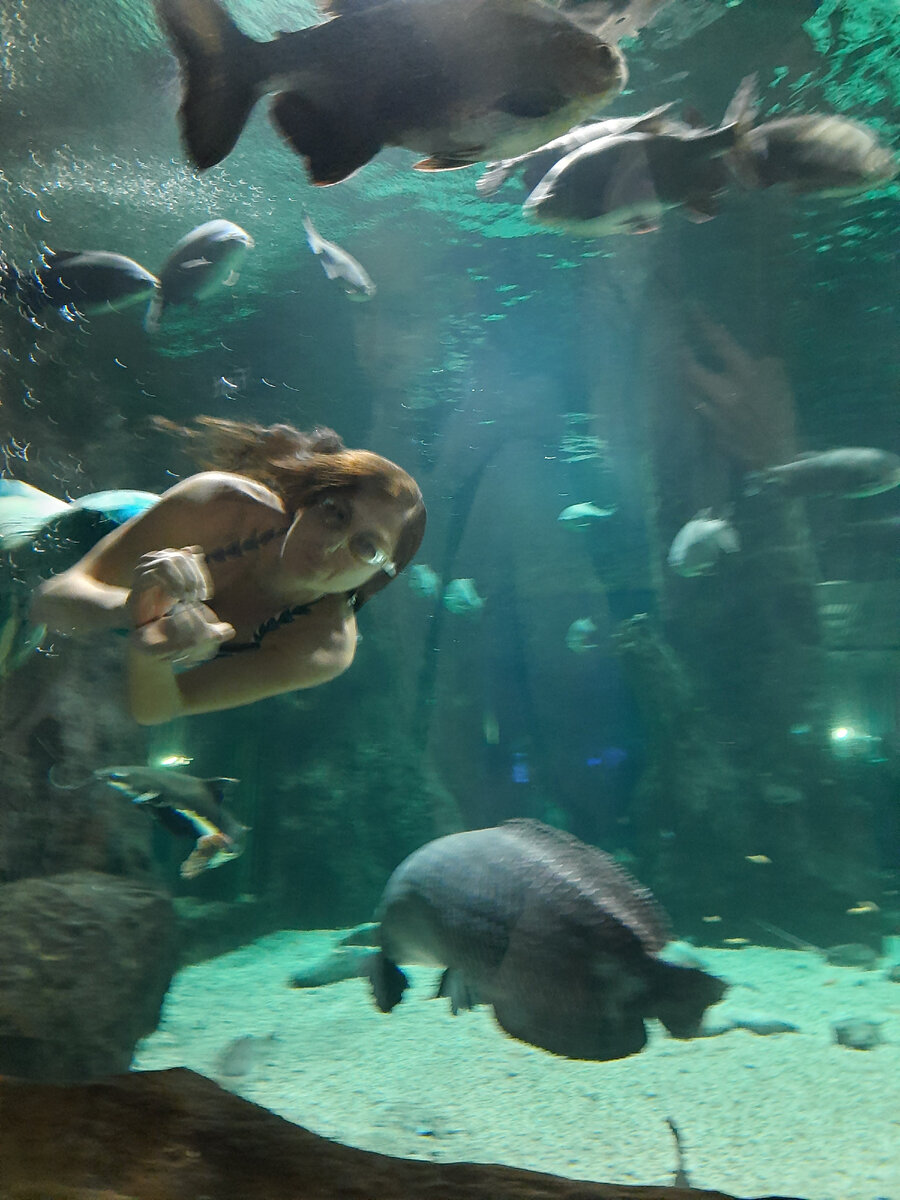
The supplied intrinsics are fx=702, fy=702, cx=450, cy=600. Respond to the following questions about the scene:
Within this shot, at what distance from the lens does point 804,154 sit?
255 centimetres

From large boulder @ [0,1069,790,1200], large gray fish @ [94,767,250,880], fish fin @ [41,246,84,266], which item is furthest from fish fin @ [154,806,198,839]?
fish fin @ [41,246,84,266]

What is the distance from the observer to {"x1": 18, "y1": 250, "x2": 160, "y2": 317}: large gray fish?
3650 millimetres

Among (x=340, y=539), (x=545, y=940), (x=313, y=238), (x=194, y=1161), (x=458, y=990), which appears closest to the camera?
(x=194, y=1161)

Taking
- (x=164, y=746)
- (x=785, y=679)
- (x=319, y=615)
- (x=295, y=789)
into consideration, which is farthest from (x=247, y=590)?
(x=785, y=679)

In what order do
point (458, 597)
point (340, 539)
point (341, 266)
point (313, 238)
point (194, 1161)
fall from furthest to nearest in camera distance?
point (458, 597) < point (341, 266) < point (313, 238) < point (340, 539) < point (194, 1161)

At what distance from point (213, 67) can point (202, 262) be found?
219 centimetres

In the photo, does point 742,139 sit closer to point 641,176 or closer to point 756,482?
point 641,176

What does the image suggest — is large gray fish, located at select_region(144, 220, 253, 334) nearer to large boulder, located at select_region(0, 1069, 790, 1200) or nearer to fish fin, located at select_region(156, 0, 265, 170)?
fish fin, located at select_region(156, 0, 265, 170)

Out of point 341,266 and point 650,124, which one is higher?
point 341,266

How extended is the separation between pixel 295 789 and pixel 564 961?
21.2 ft

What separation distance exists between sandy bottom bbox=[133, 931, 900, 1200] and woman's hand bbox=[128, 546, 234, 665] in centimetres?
140

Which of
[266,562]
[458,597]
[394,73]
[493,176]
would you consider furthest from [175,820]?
[458,597]

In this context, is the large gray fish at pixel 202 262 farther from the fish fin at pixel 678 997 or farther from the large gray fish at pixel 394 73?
the fish fin at pixel 678 997

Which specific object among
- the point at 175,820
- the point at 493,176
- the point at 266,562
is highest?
the point at 493,176
